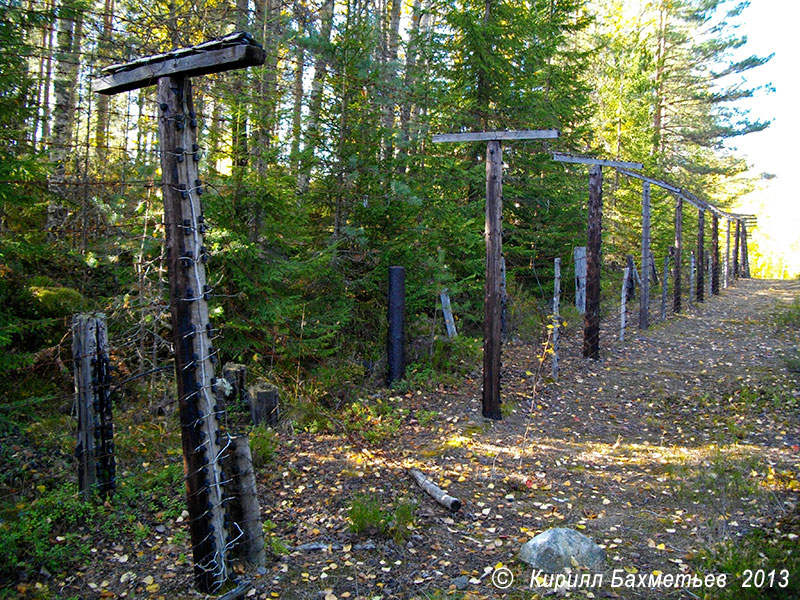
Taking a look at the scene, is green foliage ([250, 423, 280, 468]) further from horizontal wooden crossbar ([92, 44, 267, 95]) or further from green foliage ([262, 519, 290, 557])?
horizontal wooden crossbar ([92, 44, 267, 95])

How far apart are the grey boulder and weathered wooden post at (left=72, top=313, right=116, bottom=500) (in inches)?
170

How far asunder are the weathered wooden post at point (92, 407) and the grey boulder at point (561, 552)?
14.2 ft

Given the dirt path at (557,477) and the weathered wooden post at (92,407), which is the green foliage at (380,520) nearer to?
the dirt path at (557,477)

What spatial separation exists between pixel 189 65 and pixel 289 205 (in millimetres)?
4489

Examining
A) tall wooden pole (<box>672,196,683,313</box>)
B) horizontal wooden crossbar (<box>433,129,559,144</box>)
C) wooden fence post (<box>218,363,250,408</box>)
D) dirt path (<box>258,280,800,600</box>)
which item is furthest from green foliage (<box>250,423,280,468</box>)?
tall wooden pole (<box>672,196,683,313</box>)

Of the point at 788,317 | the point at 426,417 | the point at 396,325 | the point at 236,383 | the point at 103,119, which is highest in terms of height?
the point at 103,119

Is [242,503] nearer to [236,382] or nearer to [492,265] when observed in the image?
[236,382]

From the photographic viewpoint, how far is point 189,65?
400 cm

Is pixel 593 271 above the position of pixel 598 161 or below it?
Result: below

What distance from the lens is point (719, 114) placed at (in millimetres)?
29188

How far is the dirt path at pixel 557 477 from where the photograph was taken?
4.88m

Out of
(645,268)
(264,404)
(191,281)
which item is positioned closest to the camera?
(191,281)

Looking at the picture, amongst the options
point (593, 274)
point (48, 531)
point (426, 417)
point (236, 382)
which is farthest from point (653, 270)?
point (48, 531)

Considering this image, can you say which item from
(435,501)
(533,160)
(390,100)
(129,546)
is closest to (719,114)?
(533,160)
